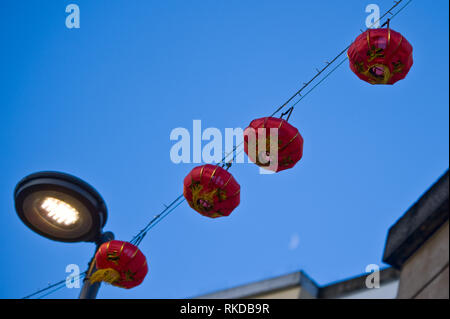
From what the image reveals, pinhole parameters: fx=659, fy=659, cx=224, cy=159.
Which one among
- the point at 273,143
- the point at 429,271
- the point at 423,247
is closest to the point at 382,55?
the point at 273,143

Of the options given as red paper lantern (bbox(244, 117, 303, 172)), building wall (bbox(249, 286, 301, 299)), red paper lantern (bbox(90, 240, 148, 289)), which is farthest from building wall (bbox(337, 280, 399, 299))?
red paper lantern (bbox(90, 240, 148, 289))

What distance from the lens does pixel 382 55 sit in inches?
338

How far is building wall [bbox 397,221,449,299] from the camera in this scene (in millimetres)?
7500

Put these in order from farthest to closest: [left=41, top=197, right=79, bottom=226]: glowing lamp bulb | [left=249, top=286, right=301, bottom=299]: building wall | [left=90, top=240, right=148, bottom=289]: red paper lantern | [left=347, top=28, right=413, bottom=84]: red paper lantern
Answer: [left=249, top=286, right=301, bottom=299]: building wall, [left=90, top=240, right=148, bottom=289]: red paper lantern, [left=347, top=28, right=413, bottom=84]: red paper lantern, [left=41, top=197, right=79, bottom=226]: glowing lamp bulb

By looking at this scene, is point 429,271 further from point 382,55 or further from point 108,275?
point 108,275

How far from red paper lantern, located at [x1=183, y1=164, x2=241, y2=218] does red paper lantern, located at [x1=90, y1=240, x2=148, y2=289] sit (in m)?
1.11

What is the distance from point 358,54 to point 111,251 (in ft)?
13.9

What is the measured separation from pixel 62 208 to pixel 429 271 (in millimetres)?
4442

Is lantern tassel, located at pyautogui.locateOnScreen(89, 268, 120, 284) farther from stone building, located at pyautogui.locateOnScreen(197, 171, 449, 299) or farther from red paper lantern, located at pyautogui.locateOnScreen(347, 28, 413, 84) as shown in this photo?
red paper lantern, located at pyautogui.locateOnScreen(347, 28, 413, 84)

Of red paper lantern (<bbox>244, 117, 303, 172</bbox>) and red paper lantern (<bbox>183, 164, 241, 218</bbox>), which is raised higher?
red paper lantern (<bbox>244, 117, 303, 172</bbox>)

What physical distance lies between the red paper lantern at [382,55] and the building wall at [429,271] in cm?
218
